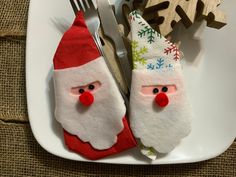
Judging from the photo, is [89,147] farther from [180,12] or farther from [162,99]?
[180,12]

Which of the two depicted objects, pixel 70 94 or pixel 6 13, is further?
pixel 6 13

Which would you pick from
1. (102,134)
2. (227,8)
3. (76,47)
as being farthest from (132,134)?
(227,8)

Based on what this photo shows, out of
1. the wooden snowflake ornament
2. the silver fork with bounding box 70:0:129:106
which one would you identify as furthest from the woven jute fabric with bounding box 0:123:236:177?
the wooden snowflake ornament

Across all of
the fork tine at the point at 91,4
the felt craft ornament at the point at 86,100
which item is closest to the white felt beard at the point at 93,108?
the felt craft ornament at the point at 86,100

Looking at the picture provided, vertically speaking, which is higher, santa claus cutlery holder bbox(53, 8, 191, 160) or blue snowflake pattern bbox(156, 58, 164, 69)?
blue snowflake pattern bbox(156, 58, 164, 69)

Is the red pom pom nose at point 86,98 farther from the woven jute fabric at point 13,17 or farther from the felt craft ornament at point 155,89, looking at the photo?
the woven jute fabric at point 13,17

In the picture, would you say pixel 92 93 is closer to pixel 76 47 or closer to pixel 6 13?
pixel 76 47

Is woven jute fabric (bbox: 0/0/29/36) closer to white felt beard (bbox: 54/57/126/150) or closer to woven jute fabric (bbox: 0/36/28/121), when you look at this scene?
woven jute fabric (bbox: 0/36/28/121)
